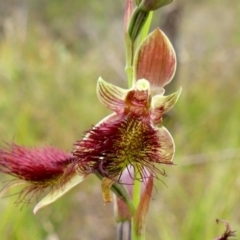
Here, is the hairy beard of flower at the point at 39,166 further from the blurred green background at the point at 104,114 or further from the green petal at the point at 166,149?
the green petal at the point at 166,149

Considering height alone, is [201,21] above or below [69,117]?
above

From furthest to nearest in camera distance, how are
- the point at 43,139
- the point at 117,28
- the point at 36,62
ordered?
the point at 117,28
the point at 36,62
the point at 43,139

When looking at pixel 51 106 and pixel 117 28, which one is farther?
pixel 117 28

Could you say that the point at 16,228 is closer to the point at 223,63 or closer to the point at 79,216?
the point at 79,216

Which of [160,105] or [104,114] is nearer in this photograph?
[160,105]

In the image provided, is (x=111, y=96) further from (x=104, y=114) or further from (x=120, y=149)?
(x=104, y=114)

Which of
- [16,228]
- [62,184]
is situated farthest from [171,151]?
[16,228]

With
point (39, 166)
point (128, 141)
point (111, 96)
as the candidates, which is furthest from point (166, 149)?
point (39, 166)
